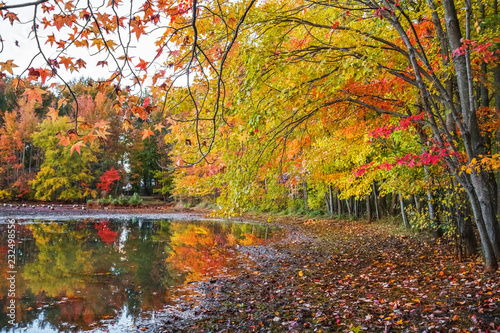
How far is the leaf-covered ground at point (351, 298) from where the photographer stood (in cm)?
403

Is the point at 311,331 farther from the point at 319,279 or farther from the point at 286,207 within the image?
the point at 286,207

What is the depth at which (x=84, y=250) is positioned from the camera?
10.8 meters

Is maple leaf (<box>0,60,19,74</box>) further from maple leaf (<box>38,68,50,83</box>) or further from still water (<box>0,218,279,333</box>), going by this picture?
still water (<box>0,218,279,333</box>)

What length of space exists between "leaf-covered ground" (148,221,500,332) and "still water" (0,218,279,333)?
2.58 ft

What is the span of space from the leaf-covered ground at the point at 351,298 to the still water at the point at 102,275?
0.79 meters

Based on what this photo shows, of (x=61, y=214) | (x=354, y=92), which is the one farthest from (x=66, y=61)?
(x=61, y=214)

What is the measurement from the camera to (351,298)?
203 inches

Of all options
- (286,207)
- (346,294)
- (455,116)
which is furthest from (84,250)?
(286,207)

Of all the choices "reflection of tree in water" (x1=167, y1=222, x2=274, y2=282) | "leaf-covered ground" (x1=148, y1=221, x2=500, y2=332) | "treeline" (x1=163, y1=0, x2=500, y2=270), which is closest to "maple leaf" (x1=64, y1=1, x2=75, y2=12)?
"treeline" (x1=163, y1=0, x2=500, y2=270)

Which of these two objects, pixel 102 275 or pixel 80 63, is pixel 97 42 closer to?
pixel 80 63

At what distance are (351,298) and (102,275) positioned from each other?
5.95 meters

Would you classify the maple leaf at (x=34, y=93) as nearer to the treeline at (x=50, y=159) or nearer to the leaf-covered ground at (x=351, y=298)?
the leaf-covered ground at (x=351, y=298)

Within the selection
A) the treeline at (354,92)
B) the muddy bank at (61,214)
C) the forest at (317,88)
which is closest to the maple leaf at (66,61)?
the forest at (317,88)

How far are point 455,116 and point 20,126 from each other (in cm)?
3962
